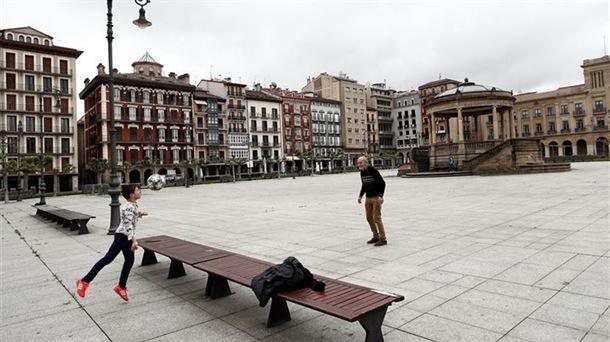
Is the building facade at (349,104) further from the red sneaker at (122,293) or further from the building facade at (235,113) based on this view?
the red sneaker at (122,293)

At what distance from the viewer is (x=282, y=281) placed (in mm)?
Answer: 3832

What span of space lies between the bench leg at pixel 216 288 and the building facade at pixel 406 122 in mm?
101622

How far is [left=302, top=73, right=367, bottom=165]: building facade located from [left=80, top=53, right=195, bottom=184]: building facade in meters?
41.3

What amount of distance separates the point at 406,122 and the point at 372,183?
104 meters

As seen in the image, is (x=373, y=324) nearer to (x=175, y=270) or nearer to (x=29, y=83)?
(x=175, y=270)

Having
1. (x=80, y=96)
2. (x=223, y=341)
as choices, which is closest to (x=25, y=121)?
(x=80, y=96)

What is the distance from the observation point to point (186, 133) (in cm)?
6756

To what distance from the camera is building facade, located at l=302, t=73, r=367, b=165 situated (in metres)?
98.4

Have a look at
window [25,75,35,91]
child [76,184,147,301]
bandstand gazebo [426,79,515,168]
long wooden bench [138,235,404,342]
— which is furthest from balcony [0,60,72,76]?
child [76,184,147,301]

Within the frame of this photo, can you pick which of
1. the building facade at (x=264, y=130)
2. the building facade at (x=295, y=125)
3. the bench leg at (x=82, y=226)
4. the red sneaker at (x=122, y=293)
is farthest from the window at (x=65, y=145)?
the red sneaker at (x=122, y=293)

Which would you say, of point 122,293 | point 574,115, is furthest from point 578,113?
point 122,293

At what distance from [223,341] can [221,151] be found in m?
72.8

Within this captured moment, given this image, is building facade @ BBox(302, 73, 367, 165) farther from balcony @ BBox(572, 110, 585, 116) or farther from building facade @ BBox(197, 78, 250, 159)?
balcony @ BBox(572, 110, 585, 116)

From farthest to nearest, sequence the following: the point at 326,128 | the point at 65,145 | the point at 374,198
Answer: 1. the point at 326,128
2. the point at 65,145
3. the point at 374,198
